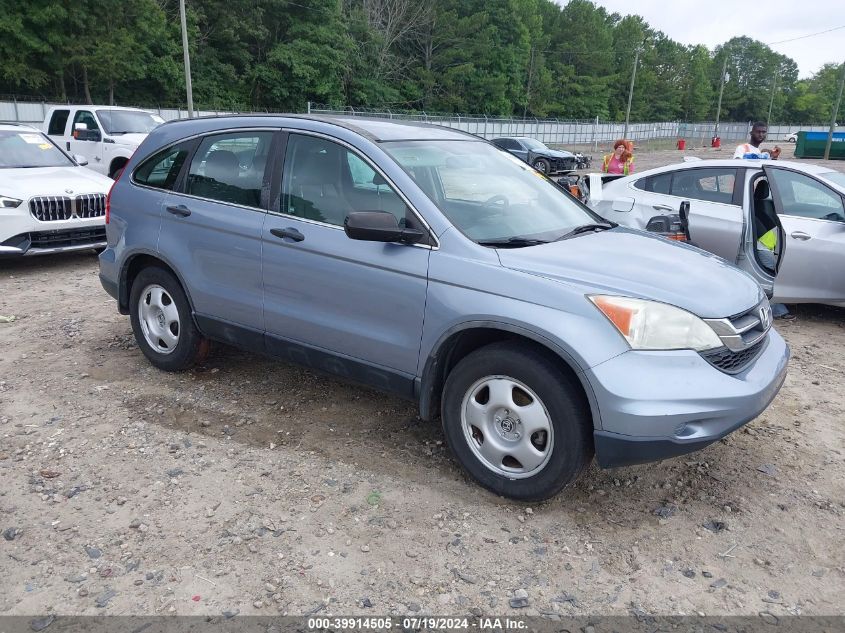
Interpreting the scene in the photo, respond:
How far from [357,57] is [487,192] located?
56.3 metres

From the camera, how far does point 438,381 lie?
141 inches

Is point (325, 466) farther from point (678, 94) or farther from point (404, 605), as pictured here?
point (678, 94)

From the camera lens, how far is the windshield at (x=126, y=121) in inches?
547

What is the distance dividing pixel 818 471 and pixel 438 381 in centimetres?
219

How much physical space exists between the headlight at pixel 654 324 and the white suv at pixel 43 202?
7.18 metres

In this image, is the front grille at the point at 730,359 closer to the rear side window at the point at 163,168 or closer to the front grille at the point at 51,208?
the rear side window at the point at 163,168

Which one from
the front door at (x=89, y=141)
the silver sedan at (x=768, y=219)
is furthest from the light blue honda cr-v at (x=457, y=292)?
the front door at (x=89, y=141)

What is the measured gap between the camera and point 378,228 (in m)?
3.42

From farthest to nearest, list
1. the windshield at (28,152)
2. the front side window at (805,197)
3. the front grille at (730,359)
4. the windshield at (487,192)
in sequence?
the windshield at (28,152), the front side window at (805,197), the windshield at (487,192), the front grille at (730,359)

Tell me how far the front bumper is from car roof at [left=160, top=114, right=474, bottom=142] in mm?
1899

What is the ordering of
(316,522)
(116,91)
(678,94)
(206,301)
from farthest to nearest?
(678,94) < (116,91) < (206,301) < (316,522)

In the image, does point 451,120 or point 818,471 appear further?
point 451,120

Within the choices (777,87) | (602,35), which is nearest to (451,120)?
(602,35)

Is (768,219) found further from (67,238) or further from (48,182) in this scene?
(48,182)
